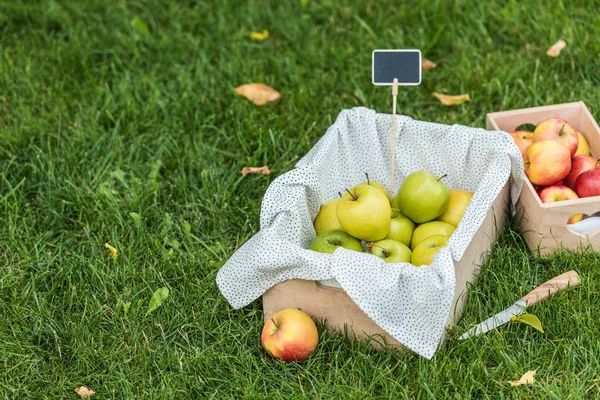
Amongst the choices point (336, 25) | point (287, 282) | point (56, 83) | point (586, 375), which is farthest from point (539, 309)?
point (56, 83)

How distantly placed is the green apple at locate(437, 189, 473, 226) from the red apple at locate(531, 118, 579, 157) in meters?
0.42

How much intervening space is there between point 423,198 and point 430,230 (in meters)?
0.10

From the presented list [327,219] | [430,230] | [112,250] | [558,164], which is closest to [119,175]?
[112,250]

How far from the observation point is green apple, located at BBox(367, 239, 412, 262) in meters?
2.36

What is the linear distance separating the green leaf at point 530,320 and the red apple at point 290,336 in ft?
1.98

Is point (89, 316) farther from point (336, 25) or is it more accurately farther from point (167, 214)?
point (336, 25)

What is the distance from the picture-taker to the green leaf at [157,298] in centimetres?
252

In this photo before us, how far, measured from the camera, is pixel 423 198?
8.04ft

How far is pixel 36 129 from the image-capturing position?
3305 millimetres

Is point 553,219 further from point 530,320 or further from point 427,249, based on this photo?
point 427,249

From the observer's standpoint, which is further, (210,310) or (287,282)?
(210,310)

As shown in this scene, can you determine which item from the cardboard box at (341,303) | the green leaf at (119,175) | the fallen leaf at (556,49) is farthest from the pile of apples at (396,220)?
the fallen leaf at (556,49)

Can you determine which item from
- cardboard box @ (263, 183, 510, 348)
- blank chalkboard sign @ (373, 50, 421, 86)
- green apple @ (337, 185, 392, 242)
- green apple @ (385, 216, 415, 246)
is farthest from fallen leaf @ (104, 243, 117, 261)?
blank chalkboard sign @ (373, 50, 421, 86)

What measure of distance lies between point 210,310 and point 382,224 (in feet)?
2.03
